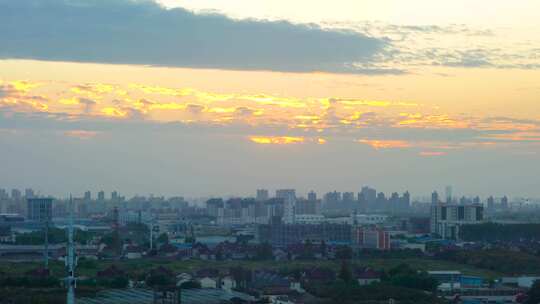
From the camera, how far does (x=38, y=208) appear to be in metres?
57.2

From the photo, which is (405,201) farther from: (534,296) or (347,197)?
(534,296)

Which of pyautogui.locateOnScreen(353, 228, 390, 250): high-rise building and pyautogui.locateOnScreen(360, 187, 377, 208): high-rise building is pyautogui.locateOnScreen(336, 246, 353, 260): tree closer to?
pyautogui.locateOnScreen(353, 228, 390, 250): high-rise building

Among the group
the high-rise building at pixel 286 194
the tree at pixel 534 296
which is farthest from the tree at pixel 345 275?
the high-rise building at pixel 286 194

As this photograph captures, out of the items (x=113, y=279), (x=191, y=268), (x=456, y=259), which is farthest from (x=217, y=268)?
(x=456, y=259)

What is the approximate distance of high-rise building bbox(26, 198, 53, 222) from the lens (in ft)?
181

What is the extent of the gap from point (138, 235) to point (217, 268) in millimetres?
17708

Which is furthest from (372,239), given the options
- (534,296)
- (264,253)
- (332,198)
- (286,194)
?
(332,198)

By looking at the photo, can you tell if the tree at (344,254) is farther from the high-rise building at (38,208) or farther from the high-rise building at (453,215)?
the high-rise building at (38,208)

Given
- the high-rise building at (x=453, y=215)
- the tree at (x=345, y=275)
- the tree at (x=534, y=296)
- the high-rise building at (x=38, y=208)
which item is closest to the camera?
the tree at (x=534, y=296)

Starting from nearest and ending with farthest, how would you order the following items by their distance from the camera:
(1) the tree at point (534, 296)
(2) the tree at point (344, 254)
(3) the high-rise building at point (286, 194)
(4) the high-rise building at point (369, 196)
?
1. (1) the tree at point (534, 296)
2. (2) the tree at point (344, 254)
3. (3) the high-rise building at point (286, 194)
4. (4) the high-rise building at point (369, 196)

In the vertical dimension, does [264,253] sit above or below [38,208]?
below

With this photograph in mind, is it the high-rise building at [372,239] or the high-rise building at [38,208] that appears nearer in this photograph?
the high-rise building at [372,239]

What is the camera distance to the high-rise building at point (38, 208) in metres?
55.3

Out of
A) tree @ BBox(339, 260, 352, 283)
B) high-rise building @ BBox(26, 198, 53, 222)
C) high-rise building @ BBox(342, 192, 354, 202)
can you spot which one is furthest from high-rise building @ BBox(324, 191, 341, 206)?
tree @ BBox(339, 260, 352, 283)
